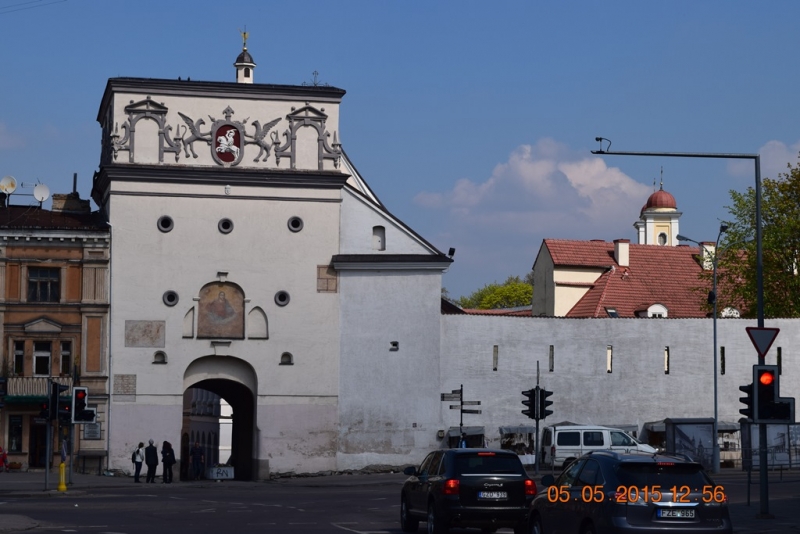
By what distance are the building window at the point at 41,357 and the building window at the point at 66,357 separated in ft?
1.71

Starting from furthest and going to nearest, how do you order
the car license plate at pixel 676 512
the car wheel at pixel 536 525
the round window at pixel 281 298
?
the round window at pixel 281 298, the car wheel at pixel 536 525, the car license plate at pixel 676 512

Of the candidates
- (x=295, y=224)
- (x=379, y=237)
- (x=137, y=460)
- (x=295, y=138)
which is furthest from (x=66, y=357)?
(x=379, y=237)

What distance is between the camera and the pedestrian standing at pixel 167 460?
4841 cm

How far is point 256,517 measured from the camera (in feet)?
96.3

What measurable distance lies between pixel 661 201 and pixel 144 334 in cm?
8984

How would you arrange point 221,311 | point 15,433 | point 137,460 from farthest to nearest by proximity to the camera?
1. point 221,311
2. point 15,433
3. point 137,460

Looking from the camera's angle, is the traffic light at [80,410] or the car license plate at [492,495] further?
the traffic light at [80,410]

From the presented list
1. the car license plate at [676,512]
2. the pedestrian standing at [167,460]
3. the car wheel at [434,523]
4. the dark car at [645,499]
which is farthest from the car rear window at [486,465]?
the pedestrian standing at [167,460]

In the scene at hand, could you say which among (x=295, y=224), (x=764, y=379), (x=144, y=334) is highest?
(x=295, y=224)

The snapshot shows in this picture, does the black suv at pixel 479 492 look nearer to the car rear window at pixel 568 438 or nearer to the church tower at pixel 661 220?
the car rear window at pixel 568 438

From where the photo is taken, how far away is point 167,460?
48406 mm

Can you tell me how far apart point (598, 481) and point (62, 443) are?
1328 inches

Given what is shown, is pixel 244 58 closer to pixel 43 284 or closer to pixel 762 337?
pixel 43 284

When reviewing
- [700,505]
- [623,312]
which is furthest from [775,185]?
[700,505]
